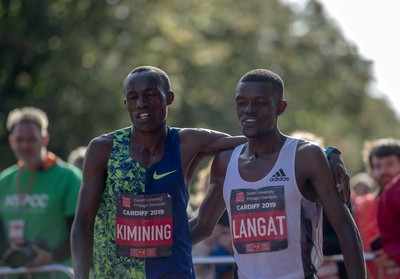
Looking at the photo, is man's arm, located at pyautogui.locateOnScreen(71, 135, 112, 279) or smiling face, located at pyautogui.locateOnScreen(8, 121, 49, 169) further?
smiling face, located at pyautogui.locateOnScreen(8, 121, 49, 169)

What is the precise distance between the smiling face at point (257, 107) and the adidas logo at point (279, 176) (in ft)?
0.85

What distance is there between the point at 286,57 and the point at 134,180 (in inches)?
1272

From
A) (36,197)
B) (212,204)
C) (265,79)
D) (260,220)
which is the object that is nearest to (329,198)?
(260,220)

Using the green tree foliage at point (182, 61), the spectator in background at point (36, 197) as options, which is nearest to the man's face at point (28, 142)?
the spectator in background at point (36, 197)

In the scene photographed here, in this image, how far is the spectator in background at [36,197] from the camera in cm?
1054

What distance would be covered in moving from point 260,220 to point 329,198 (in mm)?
445

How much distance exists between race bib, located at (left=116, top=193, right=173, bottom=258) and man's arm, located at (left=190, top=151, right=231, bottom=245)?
0.88ft

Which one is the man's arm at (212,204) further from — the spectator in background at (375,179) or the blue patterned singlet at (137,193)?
the spectator in background at (375,179)

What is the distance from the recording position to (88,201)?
7734 millimetres

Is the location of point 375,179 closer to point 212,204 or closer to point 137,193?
point 212,204

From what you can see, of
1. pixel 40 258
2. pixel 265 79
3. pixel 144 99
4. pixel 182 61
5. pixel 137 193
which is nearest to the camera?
pixel 265 79

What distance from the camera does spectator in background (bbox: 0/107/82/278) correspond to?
1054cm

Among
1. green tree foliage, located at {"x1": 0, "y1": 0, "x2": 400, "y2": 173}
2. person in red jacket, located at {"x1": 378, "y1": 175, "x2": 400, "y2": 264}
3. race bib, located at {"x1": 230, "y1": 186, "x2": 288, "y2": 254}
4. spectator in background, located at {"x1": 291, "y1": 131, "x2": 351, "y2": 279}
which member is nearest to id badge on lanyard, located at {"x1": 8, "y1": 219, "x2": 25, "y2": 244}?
spectator in background, located at {"x1": 291, "y1": 131, "x2": 351, "y2": 279}

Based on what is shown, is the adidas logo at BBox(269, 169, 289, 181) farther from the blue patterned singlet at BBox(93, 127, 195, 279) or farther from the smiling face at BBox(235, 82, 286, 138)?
the blue patterned singlet at BBox(93, 127, 195, 279)
